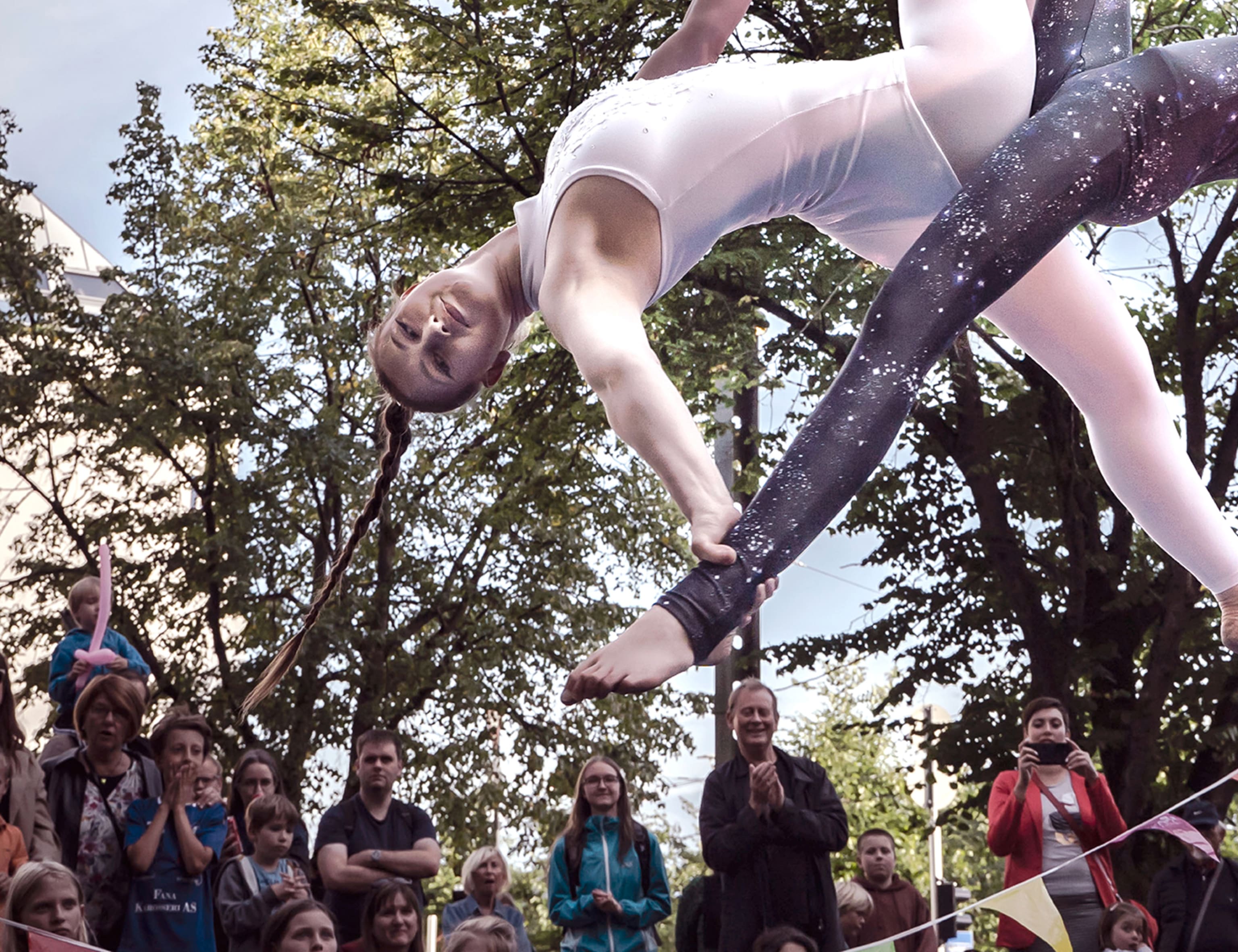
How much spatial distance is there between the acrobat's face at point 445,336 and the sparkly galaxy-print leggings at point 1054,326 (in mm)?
415

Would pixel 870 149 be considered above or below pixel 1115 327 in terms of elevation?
above

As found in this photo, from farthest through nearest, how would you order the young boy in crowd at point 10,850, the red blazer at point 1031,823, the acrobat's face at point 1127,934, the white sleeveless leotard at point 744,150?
1. the young boy in crowd at point 10,850
2. the red blazer at point 1031,823
3. the acrobat's face at point 1127,934
4. the white sleeveless leotard at point 744,150

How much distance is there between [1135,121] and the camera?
1457mm

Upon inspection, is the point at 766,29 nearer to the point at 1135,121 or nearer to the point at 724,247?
the point at 724,247

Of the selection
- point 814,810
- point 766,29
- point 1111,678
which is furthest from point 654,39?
point 814,810


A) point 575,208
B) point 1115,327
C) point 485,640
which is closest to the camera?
point 575,208

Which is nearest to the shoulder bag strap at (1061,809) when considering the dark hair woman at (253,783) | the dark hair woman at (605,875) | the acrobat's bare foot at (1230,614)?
the acrobat's bare foot at (1230,614)

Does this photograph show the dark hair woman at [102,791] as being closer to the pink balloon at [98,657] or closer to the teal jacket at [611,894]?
the pink balloon at [98,657]

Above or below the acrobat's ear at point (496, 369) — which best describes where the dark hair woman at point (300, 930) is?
below

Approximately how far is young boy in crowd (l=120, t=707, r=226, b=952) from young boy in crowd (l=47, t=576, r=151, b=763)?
371 millimetres

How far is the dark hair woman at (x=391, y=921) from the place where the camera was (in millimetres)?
2357

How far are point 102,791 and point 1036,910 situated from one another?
158 centimetres

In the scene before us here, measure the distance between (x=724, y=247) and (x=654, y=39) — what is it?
765mm

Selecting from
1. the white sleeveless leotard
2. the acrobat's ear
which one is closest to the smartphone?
the white sleeveless leotard
